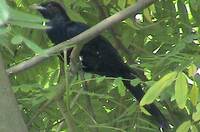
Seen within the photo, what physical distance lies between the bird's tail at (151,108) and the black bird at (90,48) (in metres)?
0.15

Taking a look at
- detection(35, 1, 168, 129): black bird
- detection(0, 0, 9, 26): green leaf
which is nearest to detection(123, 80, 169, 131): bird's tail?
detection(35, 1, 168, 129): black bird

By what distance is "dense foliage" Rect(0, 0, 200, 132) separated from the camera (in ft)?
5.35

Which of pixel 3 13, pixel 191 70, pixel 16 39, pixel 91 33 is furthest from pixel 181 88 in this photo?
pixel 3 13

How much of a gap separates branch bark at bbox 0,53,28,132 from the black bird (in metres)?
0.82

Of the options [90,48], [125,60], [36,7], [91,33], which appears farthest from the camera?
[90,48]

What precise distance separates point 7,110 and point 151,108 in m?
0.71

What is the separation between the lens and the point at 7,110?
1.14 meters

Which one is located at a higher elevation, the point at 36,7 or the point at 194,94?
the point at 36,7

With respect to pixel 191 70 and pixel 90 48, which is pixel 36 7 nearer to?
pixel 90 48

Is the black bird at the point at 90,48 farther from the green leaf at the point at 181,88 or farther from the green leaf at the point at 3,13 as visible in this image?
the green leaf at the point at 3,13

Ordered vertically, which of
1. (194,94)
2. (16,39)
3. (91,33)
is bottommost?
(194,94)

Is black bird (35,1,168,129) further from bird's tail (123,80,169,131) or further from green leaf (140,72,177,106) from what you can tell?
green leaf (140,72,177,106)

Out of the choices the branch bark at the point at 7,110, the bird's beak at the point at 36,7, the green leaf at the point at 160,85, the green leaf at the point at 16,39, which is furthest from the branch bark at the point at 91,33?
the bird's beak at the point at 36,7

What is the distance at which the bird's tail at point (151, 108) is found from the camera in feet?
5.62
